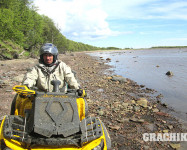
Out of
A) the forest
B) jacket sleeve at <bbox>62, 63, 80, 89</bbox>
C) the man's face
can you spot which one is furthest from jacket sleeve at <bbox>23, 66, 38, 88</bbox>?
the forest

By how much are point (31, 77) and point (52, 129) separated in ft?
6.31

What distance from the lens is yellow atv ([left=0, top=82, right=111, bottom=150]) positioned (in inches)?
114

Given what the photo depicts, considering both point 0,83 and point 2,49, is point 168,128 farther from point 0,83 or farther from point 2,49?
point 2,49

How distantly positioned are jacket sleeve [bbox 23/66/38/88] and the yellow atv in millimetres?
902

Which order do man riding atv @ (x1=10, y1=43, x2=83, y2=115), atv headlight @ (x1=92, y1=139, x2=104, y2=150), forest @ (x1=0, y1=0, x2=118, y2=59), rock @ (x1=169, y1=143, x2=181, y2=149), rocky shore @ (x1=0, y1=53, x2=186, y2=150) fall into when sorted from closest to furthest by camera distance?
atv headlight @ (x1=92, y1=139, x2=104, y2=150) → man riding atv @ (x1=10, y1=43, x2=83, y2=115) → rock @ (x1=169, y1=143, x2=181, y2=149) → rocky shore @ (x1=0, y1=53, x2=186, y2=150) → forest @ (x1=0, y1=0, x2=118, y2=59)

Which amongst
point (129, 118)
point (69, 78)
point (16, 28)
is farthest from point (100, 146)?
point (16, 28)

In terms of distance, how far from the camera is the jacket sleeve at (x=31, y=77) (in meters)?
4.32

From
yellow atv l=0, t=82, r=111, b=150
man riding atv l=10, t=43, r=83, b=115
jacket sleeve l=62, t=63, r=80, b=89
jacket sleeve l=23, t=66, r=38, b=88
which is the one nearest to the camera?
yellow atv l=0, t=82, r=111, b=150

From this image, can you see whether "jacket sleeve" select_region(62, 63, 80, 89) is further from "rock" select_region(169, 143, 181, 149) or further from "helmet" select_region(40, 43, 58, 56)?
"rock" select_region(169, 143, 181, 149)

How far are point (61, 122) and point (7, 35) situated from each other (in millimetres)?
27299

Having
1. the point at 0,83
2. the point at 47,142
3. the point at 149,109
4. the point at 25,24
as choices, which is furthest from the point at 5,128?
the point at 25,24

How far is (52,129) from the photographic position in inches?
116

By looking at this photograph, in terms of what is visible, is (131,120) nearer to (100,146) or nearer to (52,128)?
(100,146)

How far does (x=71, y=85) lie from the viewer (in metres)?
4.82
